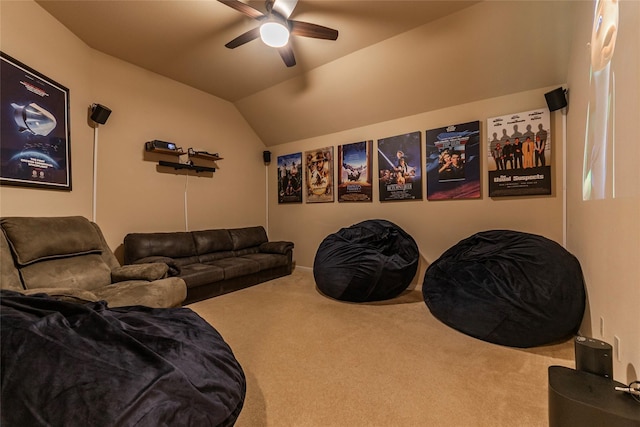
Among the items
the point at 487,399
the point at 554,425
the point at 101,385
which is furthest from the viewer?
the point at 487,399

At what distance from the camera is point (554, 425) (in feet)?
3.63

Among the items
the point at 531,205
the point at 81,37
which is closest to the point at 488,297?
the point at 531,205

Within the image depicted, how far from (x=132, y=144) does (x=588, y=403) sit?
16.1 feet

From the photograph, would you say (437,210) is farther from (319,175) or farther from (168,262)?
(168,262)

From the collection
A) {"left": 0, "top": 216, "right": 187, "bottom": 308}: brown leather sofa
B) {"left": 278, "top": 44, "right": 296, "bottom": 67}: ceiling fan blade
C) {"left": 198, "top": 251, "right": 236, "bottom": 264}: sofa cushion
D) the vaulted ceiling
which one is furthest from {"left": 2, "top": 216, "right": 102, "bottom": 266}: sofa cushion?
{"left": 278, "top": 44, "right": 296, "bottom": 67}: ceiling fan blade

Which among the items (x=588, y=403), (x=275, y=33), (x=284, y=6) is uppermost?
(x=284, y=6)

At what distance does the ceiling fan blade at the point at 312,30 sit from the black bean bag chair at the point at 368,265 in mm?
2373

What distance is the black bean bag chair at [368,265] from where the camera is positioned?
3.17 metres

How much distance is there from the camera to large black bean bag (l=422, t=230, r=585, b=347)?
6.91 ft

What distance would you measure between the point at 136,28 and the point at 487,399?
4669mm

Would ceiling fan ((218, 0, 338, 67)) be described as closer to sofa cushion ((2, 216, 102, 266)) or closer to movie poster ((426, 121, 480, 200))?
movie poster ((426, 121, 480, 200))

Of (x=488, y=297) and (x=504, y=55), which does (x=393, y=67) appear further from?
(x=488, y=297)

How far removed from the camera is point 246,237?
15.6 ft

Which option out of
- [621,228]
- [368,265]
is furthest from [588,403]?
[368,265]
